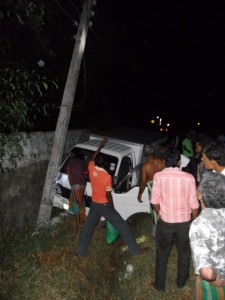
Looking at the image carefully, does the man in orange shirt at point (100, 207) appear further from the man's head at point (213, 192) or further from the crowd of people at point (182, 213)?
the man's head at point (213, 192)

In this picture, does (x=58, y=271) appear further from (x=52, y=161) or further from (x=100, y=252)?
(x=52, y=161)

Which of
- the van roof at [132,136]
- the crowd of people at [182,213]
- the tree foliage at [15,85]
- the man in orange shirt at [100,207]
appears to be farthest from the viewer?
the van roof at [132,136]

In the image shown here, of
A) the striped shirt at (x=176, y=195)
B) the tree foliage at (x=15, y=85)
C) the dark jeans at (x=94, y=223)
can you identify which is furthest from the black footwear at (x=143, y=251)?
the tree foliage at (x=15, y=85)

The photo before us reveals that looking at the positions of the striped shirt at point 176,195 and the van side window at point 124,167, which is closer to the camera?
the striped shirt at point 176,195

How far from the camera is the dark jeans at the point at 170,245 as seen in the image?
4371 mm

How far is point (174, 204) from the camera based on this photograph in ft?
14.1

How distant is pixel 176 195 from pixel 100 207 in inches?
63.8

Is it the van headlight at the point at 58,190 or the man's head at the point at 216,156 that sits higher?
the man's head at the point at 216,156

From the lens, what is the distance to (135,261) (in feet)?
19.0

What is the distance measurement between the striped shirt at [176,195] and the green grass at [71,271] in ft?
4.32

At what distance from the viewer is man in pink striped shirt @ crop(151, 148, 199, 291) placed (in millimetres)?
4305

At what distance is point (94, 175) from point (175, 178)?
5.28ft

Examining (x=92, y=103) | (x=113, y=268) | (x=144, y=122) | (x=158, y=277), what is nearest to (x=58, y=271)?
(x=113, y=268)

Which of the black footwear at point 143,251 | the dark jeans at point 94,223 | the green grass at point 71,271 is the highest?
the dark jeans at point 94,223
